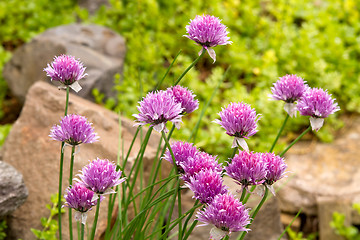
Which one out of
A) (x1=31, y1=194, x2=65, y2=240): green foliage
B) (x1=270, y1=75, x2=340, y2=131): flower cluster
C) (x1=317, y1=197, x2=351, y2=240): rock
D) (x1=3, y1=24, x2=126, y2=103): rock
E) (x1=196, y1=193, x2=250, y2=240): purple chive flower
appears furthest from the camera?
(x1=3, y1=24, x2=126, y2=103): rock

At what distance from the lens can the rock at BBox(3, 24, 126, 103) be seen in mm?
3127

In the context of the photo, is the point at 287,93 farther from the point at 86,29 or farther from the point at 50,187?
the point at 86,29

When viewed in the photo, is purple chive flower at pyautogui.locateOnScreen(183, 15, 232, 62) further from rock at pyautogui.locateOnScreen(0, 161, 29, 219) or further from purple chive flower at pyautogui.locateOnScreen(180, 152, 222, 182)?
rock at pyautogui.locateOnScreen(0, 161, 29, 219)

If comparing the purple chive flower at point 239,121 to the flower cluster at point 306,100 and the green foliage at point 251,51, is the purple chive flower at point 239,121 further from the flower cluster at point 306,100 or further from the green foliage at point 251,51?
the green foliage at point 251,51

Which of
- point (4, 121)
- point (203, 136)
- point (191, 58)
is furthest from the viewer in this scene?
point (191, 58)

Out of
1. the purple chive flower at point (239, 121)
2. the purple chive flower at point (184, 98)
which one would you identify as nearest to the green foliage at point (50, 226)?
the purple chive flower at point (184, 98)

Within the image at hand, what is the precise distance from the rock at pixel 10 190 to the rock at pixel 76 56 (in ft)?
3.85

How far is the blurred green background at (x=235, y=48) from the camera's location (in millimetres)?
3275

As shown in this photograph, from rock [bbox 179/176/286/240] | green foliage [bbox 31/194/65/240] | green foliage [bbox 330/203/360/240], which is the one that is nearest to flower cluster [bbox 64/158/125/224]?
green foliage [bbox 31/194/65/240]

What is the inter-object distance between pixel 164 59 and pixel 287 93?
8.84 feet

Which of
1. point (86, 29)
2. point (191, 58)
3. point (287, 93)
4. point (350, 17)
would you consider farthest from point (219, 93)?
point (287, 93)

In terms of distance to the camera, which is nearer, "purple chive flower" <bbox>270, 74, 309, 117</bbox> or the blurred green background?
"purple chive flower" <bbox>270, 74, 309, 117</bbox>

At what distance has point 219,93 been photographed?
11.9ft

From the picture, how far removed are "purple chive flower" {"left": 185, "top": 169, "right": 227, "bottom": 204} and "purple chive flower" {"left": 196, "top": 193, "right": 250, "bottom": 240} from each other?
30 millimetres
